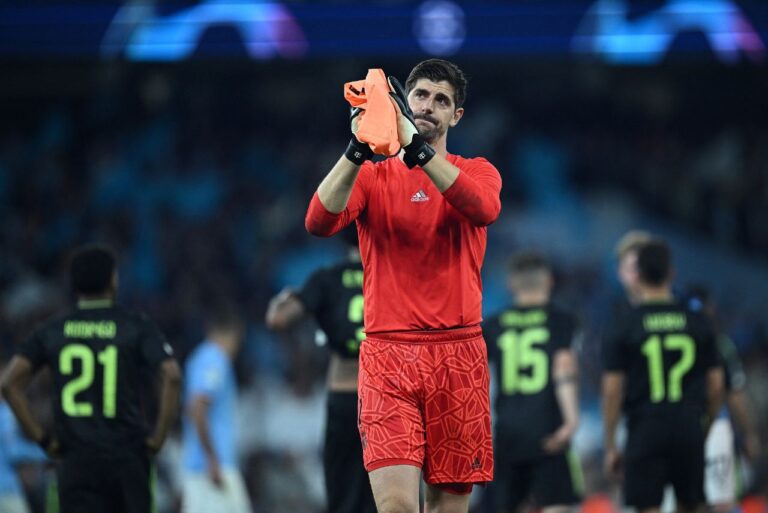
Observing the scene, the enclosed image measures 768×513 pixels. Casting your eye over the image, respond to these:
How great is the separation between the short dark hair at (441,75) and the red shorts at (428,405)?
1007 mm

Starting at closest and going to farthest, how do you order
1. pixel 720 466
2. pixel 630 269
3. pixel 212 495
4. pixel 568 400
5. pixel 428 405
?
pixel 428 405 → pixel 568 400 → pixel 630 269 → pixel 720 466 → pixel 212 495

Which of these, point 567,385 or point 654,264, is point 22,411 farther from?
point 654,264

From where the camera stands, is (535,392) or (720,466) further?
(720,466)

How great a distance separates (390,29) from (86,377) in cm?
670

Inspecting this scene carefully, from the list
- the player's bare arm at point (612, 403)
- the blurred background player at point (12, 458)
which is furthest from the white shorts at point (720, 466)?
the blurred background player at point (12, 458)

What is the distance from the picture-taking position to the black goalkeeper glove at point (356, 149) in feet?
14.9

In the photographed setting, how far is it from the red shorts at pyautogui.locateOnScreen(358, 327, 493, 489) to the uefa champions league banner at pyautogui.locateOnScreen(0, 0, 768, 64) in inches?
300

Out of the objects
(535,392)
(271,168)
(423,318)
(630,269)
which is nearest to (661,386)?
(535,392)

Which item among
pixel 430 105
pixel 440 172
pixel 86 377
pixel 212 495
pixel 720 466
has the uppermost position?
pixel 430 105

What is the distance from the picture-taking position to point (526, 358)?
8.30 m

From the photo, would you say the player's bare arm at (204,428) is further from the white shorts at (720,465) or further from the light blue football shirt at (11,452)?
the white shorts at (720,465)

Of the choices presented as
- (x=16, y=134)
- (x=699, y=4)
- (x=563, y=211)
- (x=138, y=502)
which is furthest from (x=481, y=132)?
(x=138, y=502)

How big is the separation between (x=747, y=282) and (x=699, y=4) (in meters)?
4.70

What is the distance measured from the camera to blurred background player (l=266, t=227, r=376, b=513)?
23.1 ft
